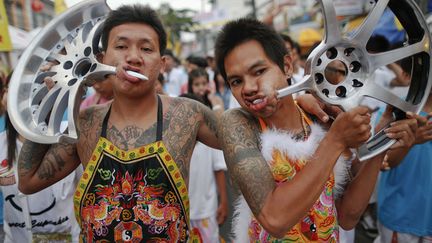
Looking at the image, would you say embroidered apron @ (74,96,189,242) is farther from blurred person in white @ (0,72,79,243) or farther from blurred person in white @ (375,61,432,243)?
blurred person in white @ (375,61,432,243)

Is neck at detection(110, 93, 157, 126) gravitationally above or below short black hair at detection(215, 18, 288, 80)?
below

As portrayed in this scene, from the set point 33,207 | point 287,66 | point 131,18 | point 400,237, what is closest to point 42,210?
point 33,207

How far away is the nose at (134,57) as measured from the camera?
180 centimetres

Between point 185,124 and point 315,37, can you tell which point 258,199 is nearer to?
point 185,124

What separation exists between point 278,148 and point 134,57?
2.55 ft

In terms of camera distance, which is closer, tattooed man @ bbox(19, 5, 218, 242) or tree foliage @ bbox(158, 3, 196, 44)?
tattooed man @ bbox(19, 5, 218, 242)

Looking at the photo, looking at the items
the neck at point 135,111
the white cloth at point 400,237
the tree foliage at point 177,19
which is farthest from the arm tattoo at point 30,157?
the tree foliage at point 177,19

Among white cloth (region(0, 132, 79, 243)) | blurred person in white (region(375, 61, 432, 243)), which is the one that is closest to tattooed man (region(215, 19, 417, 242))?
blurred person in white (region(375, 61, 432, 243))

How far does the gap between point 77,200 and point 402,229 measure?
2.18 metres

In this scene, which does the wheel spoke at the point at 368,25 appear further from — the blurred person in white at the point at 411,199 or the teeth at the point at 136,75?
the blurred person in white at the point at 411,199

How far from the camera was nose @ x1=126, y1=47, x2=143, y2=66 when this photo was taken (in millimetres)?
1805

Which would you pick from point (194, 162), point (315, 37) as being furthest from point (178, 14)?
point (194, 162)

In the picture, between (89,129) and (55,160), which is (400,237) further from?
(55,160)

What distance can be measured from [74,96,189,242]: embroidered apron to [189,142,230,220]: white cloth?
4.77 ft
